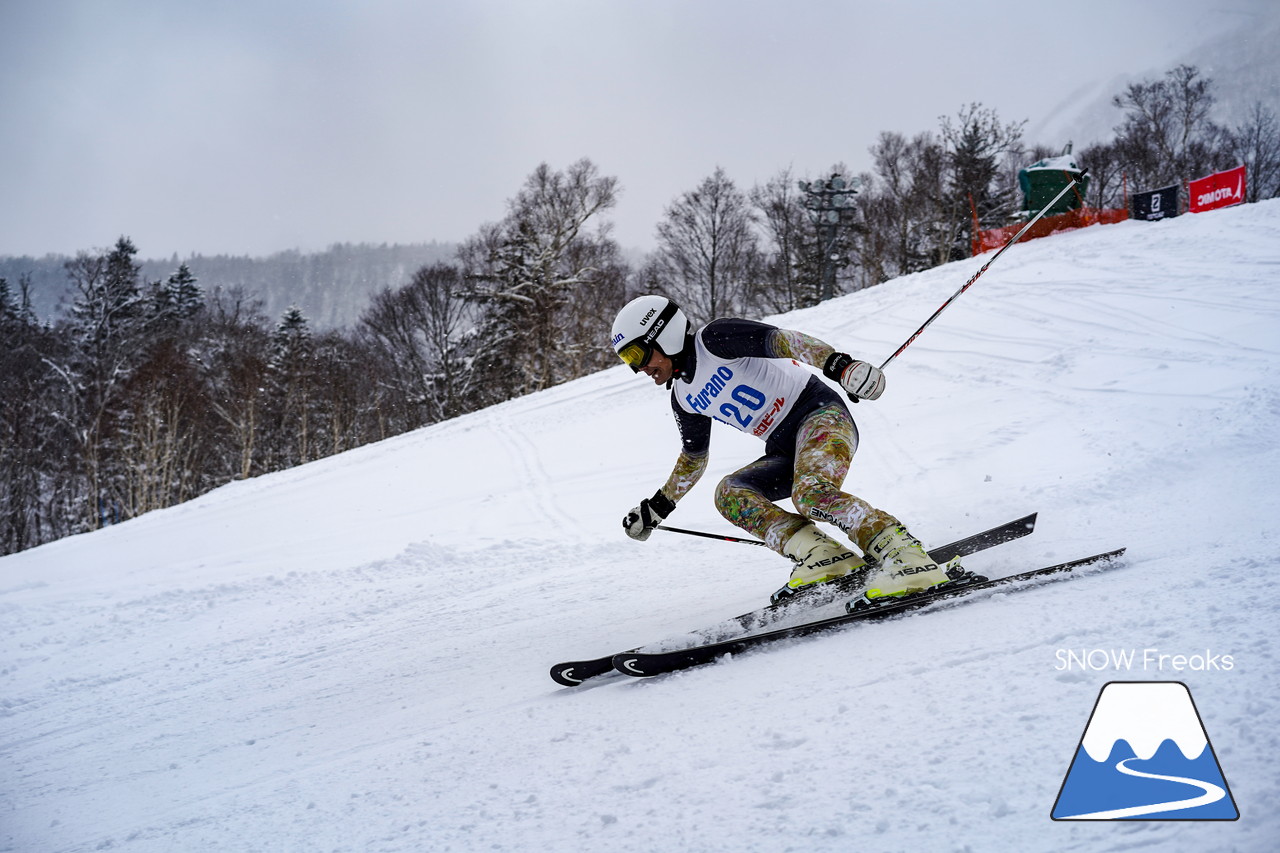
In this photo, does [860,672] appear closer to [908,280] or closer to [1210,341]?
[1210,341]

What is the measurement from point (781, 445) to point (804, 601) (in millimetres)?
889

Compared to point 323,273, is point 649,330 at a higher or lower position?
lower

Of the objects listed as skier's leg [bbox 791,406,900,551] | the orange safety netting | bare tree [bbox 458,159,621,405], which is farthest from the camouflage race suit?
bare tree [bbox 458,159,621,405]

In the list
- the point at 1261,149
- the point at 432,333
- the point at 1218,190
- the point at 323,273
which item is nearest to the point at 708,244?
the point at 432,333

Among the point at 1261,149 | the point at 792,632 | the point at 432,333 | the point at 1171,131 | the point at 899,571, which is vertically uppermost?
the point at 1171,131

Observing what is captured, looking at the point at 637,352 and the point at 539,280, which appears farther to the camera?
the point at 539,280

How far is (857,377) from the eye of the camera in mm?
3252

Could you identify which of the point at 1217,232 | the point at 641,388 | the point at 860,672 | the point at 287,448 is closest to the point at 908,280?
the point at 1217,232

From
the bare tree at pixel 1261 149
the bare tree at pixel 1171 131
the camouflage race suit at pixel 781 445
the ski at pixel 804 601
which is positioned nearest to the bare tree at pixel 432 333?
the camouflage race suit at pixel 781 445

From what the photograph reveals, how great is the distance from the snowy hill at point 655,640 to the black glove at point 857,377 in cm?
106

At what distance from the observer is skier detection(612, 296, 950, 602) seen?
326 centimetres

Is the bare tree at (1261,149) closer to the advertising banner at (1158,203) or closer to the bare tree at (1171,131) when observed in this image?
the bare tree at (1171,131)

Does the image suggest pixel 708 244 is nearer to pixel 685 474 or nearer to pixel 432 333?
pixel 432 333

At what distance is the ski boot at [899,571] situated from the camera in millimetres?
3129
